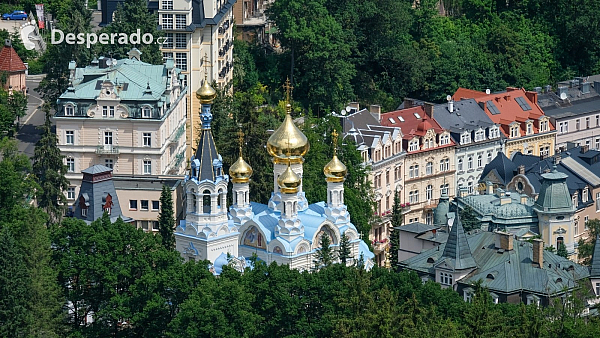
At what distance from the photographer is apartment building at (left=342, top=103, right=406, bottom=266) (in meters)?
144

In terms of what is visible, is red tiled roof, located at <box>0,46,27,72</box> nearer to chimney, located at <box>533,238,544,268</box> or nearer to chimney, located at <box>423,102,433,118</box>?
chimney, located at <box>423,102,433,118</box>

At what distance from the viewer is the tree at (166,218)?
128 m

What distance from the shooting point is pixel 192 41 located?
151500mm

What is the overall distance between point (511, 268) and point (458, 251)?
3.08 m

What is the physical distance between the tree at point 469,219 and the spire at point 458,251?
12798mm

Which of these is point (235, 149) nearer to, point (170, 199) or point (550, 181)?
point (170, 199)

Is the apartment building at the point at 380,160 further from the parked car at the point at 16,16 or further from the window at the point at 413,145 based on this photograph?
the parked car at the point at 16,16

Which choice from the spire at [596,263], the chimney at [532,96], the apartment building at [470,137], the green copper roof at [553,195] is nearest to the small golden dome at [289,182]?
the spire at [596,263]

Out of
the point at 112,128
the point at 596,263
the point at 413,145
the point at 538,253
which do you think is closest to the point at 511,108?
the point at 413,145

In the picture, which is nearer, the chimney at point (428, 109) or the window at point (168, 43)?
the window at point (168, 43)

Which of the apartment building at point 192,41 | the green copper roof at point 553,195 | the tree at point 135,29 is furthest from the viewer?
the apartment building at point 192,41

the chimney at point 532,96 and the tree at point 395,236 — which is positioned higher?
the chimney at point 532,96

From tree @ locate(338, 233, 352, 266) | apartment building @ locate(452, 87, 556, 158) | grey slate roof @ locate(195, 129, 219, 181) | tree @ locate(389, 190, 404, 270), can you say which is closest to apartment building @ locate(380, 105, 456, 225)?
apartment building @ locate(452, 87, 556, 158)

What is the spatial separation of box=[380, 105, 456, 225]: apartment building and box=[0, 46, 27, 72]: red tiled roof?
2571 cm
